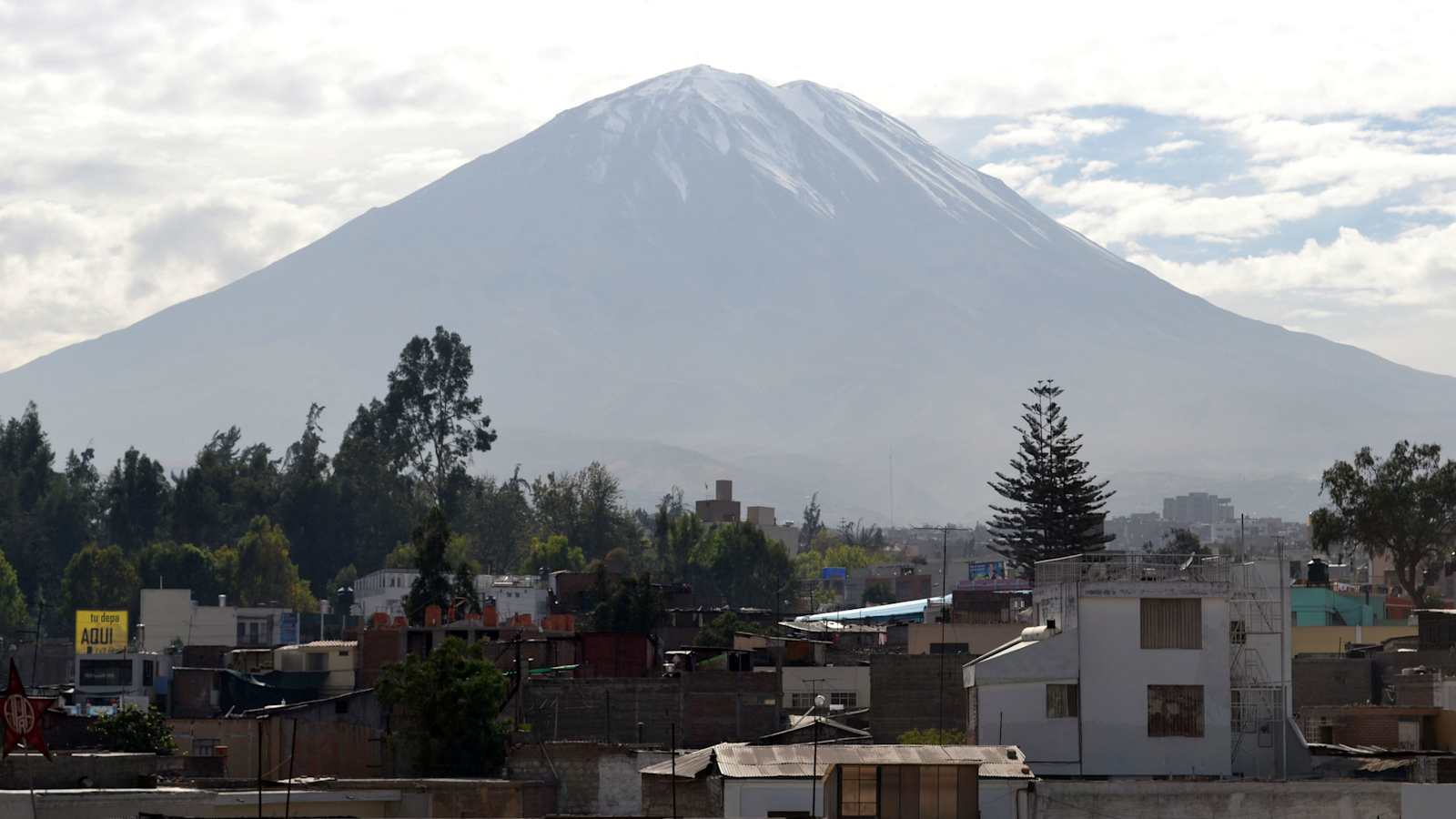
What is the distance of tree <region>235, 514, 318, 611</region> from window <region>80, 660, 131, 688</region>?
45.2 m

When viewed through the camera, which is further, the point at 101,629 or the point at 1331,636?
the point at 101,629

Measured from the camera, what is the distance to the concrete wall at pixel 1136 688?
38.0 metres

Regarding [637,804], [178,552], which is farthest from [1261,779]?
[178,552]

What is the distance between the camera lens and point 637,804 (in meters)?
41.1

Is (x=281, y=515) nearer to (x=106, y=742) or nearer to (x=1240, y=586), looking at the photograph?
(x=106, y=742)

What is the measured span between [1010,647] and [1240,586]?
146 inches

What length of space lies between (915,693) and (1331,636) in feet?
59.5

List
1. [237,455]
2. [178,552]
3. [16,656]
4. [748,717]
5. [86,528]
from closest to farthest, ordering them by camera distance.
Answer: [748,717]
[16,656]
[178,552]
[86,528]
[237,455]

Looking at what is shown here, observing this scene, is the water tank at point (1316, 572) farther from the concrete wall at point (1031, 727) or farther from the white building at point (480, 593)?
the white building at point (480, 593)

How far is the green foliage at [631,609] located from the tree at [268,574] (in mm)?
35184

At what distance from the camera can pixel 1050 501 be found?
91.1m

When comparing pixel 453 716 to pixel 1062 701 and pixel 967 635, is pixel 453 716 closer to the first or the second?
pixel 1062 701

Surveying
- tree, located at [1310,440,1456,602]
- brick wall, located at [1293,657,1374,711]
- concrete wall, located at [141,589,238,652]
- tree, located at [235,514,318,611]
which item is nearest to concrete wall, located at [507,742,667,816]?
brick wall, located at [1293,657,1374,711]

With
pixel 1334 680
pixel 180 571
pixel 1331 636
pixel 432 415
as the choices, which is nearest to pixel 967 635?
pixel 1334 680
